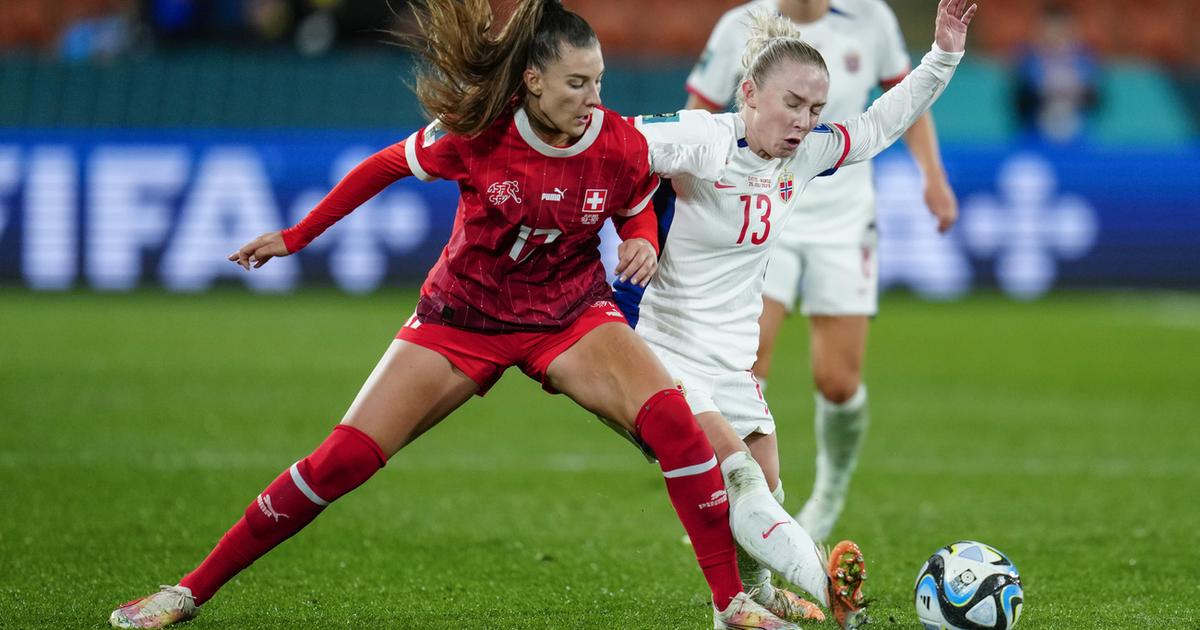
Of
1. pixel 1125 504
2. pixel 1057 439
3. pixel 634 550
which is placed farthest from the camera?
pixel 1057 439

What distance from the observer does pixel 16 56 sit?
1573cm

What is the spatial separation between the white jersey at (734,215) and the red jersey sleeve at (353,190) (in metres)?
0.75

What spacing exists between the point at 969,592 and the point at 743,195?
4.37ft

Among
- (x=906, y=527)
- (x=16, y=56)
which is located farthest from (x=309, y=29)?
(x=906, y=527)

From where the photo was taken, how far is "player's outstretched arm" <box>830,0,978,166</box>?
4.52 metres

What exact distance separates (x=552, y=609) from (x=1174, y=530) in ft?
9.38

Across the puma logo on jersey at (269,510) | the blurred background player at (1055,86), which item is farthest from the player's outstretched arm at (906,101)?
the blurred background player at (1055,86)

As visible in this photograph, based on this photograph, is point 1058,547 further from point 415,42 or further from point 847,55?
point 415,42

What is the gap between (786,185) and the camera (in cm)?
454

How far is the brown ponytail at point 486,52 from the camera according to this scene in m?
4.13

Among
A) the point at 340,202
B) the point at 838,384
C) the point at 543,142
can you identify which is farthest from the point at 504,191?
the point at 838,384

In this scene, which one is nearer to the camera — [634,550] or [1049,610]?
[1049,610]

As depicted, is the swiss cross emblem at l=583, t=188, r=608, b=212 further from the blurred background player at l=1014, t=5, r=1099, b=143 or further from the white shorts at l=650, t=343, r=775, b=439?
the blurred background player at l=1014, t=5, r=1099, b=143

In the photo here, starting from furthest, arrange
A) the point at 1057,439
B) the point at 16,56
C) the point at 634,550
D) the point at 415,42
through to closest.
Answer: the point at 16,56, the point at 1057,439, the point at 634,550, the point at 415,42
